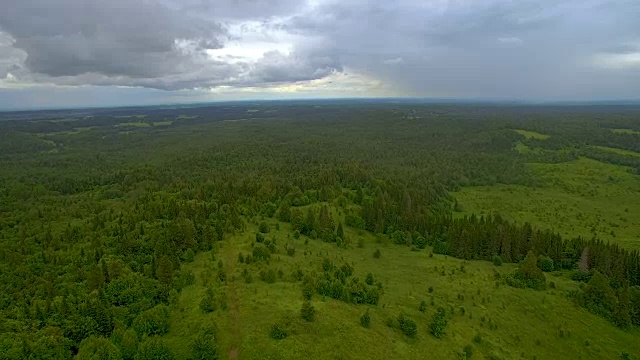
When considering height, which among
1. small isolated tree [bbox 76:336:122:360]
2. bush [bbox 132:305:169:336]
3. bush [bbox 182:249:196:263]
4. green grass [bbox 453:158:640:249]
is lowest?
green grass [bbox 453:158:640:249]

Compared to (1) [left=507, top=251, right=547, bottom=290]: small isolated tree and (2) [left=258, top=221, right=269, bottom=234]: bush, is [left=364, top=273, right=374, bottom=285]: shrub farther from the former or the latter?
(1) [left=507, top=251, right=547, bottom=290]: small isolated tree

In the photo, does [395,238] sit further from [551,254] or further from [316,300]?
[316,300]

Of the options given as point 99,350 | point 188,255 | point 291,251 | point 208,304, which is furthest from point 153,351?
point 291,251

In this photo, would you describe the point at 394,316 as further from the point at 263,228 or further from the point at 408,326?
Result: the point at 263,228

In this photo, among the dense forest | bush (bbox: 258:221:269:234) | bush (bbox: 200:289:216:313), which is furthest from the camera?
bush (bbox: 258:221:269:234)

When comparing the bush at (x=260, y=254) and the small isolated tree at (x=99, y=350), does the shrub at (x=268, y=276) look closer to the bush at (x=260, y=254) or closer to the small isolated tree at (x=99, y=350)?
the bush at (x=260, y=254)

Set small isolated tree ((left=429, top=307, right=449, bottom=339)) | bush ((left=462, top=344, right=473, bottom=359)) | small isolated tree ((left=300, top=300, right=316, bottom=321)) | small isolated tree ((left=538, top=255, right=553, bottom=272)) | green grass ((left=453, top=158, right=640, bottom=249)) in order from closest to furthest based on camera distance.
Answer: small isolated tree ((left=300, top=300, right=316, bottom=321)), bush ((left=462, top=344, right=473, bottom=359)), small isolated tree ((left=429, top=307, right=449, bottom=339)), small isolated tree ((left=538, top=255, right=553, bottom=272)), green grass ((left=453, top=158, right=640, bottom=249))

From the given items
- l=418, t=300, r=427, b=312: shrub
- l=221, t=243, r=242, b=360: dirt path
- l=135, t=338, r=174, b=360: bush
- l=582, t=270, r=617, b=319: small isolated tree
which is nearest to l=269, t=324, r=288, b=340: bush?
l=221, t=243, r=242, b=360: dirt path
